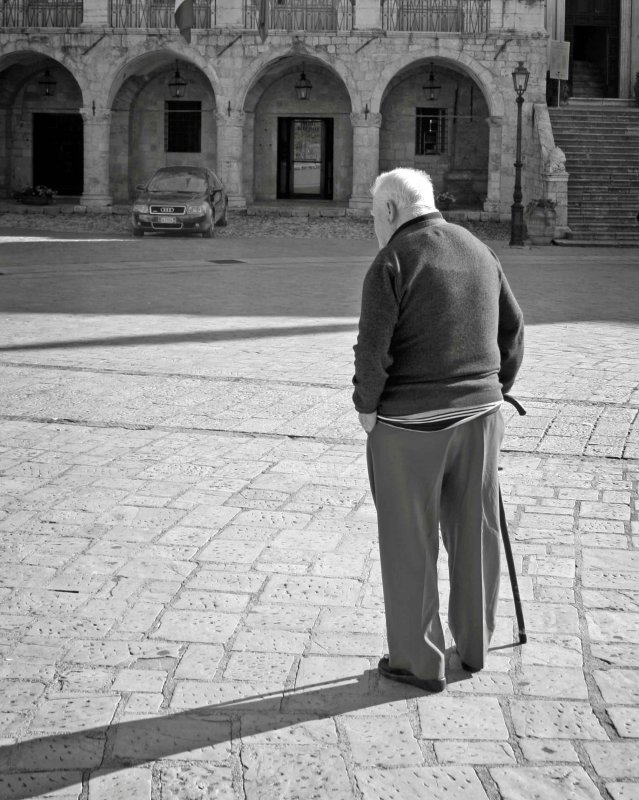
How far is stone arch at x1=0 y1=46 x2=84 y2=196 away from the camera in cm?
3653

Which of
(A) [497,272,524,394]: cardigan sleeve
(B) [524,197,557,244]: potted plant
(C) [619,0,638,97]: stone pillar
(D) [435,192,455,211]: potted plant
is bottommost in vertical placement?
(A) [497,272,524,394]: cardigan sleeve

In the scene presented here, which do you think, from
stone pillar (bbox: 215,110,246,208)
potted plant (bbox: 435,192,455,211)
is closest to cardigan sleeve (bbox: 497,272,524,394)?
potted plant (bbox: 435,192,455,211)

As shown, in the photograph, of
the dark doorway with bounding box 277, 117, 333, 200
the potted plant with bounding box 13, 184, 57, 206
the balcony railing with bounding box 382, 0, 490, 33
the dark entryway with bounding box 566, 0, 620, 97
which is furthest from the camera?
the dark doorway with bounding box 277, 117, 333, 200

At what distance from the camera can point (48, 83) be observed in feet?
118

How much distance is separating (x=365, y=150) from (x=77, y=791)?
30726 mm

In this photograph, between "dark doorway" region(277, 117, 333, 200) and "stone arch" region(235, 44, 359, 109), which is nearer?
"stone arch" region(235, 44, 359, 109)

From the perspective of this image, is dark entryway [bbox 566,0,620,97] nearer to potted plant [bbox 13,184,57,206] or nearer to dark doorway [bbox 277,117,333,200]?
dark doorway [bbox 277,117,333,200]

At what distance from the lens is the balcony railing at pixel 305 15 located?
3241 centimetres

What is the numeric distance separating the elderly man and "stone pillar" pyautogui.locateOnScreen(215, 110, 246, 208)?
97.0 ft

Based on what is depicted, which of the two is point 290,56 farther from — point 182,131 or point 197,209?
point 197,209

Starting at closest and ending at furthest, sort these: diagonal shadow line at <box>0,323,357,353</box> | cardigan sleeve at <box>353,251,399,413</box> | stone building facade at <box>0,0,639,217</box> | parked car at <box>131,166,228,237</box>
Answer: cardigan sleeve at <box>353,251,399,413</box> → diagonal shadow line at <box>0,323,357,353</box> → parked car at <box>131,166,228,237</box> → stone building facade at <box>0,0,639,217</box>

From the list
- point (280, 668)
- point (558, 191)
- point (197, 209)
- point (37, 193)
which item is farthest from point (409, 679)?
point (37, 193)

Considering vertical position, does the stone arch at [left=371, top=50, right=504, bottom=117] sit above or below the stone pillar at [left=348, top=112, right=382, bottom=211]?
above

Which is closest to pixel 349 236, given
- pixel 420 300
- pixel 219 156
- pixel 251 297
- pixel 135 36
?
pixel 219 156
